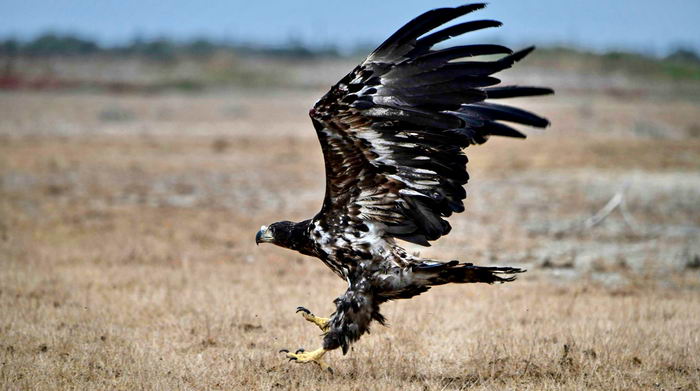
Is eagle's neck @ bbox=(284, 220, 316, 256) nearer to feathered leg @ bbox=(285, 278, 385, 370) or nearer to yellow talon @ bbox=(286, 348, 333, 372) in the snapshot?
feathered leg @ bbox=(285, 278, 385, 370)

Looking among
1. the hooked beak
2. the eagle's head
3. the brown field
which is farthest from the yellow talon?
the hooked beak

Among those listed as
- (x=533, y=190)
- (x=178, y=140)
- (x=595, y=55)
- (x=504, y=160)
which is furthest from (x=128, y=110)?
(x=595, y=55)

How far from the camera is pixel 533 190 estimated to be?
22406 millimetres

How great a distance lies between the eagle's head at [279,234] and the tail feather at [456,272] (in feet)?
4.57

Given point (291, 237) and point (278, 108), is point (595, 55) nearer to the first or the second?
point (278, 108)

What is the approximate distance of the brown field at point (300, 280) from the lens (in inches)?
299

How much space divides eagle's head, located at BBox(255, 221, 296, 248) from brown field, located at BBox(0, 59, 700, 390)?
3.60ft

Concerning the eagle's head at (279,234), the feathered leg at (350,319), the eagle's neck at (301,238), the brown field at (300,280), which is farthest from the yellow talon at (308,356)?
the eagle's head at (279,234)

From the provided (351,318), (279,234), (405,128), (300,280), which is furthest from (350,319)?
(300,280)

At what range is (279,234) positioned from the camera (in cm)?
811

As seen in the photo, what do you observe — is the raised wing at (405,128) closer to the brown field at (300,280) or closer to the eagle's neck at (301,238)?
the eagle's neck at (301,238)

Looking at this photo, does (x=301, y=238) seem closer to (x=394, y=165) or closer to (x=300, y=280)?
(x=394, y=165)

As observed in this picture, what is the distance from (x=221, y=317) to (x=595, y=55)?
111 metres

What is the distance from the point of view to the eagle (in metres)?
6.96
